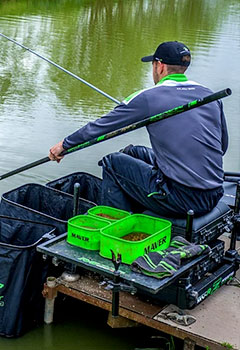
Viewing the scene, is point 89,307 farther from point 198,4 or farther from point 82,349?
point 198,4

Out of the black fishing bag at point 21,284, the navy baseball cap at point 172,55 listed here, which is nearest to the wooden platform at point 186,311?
the black fishing bag at point 21,284

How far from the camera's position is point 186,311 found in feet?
10.00

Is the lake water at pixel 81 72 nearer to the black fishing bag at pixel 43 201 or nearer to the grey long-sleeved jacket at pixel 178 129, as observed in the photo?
the black fishing bag at pixel 43 201

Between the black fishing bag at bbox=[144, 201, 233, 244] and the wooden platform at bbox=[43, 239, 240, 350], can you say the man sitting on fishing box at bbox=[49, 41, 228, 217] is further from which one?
the wooden platform at bbox=[43, 239, 240, 350]

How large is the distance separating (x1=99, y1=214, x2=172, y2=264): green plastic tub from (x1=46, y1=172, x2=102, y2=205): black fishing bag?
0.95 m

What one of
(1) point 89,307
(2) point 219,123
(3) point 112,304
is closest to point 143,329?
(1) point 89,307

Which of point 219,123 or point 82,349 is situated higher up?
point 219,123

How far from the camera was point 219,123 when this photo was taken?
326 cm

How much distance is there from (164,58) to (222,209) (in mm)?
823

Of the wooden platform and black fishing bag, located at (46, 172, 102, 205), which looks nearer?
the wooden platform

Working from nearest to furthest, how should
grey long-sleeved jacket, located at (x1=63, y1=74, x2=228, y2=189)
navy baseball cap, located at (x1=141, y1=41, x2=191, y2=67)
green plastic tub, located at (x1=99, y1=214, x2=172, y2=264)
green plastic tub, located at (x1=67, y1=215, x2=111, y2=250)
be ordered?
green plastic tub, located at (x1=99, y1=214, x2=172, y2=264) < green plastic tub, located at (x1=67, y1=215, x2=111, y2=250) < grey long-sleeved jacket, located at (x1=63, y1=74, x2=228, y2=189) < navy baseball cap, located at (x1=141, y1=41, x2=191, y2=67)

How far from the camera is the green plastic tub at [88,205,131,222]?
10.8 ft

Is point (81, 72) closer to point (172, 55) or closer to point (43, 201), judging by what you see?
point (43, 201)

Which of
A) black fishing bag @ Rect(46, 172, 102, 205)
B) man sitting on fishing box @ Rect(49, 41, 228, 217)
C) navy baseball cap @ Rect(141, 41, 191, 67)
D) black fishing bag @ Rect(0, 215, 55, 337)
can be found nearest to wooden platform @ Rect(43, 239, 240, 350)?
black fishing bag @ Rect(0, 215, 55, 337)
